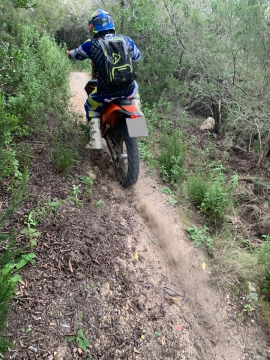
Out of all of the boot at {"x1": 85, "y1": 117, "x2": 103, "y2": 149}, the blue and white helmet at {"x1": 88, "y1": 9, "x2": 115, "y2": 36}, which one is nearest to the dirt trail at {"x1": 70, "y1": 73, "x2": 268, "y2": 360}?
the boot at {"x1": 85, "y1": 117, "x2": 103, "y2": 149}

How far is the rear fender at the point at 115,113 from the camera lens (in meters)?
3.75

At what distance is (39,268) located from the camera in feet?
8.59

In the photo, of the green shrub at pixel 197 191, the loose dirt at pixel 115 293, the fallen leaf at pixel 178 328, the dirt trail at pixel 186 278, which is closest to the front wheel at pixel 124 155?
the dirt trail at pixel 186 278

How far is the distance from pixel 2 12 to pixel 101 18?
17.0 ft

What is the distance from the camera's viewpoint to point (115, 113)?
399 centimetres

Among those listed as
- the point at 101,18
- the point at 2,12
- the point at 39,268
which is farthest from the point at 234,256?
the point at 2,12

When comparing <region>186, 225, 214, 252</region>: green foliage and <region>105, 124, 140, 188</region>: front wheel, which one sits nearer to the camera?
→ <region>186, 225, 214, 252</region>: green foliage

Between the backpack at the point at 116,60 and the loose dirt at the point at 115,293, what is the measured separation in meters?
1.45

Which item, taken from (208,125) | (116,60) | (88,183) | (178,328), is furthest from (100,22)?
(208,125)

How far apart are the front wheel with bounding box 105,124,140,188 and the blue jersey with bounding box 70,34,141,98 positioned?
0.50m

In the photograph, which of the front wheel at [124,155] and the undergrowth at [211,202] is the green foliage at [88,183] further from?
the undergrowth at [211,202]

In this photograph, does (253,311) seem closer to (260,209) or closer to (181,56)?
(260,209)

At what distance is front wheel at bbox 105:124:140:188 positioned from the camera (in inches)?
152

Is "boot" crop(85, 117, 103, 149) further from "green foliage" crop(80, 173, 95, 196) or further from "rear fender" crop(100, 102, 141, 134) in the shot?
"green foliage" crop(80, 173, 95, 196)
